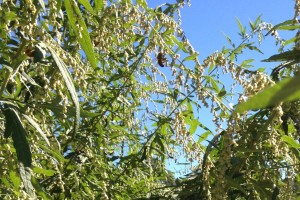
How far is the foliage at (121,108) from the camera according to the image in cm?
139

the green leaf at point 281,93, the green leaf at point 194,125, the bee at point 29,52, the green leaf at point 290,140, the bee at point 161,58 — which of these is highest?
the bee at point 161,58

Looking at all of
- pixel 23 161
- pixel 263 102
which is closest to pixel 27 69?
pixel 23 161

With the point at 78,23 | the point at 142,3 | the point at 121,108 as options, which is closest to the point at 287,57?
the point at 78,23

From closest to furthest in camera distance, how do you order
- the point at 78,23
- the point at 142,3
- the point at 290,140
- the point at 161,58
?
the point at 78,23, the point at 290,140, the point at 161,58, the point at 142,3

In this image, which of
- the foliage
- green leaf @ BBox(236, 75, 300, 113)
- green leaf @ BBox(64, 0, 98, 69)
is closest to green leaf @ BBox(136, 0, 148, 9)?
the foliage

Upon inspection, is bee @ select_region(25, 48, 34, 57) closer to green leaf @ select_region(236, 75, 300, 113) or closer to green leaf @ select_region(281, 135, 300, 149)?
green leaf @ select_region(281, 135, 300, 149)

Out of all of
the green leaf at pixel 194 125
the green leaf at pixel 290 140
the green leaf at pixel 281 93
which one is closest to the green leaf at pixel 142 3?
the green leaf at pixel 194 125

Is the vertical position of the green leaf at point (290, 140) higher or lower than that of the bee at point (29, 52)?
lower

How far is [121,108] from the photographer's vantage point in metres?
3.02

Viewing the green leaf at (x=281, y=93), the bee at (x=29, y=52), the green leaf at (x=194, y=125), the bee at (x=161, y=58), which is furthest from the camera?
the green leaf at (x=194, y=125)

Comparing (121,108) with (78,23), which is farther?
(121,108)

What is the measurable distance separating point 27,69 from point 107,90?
0.81 metres

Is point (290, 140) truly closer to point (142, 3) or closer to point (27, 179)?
point (142, 3)

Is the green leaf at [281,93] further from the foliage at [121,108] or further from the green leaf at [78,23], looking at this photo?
the green leaf at [78,23]
